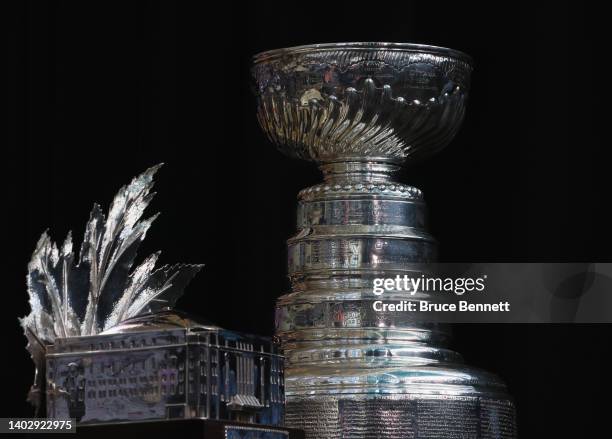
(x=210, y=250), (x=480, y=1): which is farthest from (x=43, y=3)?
(x=480, y=1)

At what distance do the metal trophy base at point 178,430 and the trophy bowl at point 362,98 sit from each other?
33.3 inches

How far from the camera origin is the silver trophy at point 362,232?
403 cm

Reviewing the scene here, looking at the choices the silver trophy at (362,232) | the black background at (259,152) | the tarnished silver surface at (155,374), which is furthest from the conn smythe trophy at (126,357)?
the black background at (259,152)

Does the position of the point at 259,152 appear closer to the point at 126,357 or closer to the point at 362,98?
the point at 362,98

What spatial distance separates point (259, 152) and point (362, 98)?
2.64 ft

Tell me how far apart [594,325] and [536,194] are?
31cm

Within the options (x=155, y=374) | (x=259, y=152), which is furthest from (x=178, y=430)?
(x=259, y=152)

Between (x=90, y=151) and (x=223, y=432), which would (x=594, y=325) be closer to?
(x=90, y=151)

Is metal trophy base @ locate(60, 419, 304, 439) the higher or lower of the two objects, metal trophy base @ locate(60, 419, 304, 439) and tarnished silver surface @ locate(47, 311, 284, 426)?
the lower

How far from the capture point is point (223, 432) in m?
3.45

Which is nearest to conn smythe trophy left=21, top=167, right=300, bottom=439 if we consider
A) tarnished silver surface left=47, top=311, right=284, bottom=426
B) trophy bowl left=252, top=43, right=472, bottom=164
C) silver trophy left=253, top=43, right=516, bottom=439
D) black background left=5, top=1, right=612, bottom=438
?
tarnished silver surface left=47, top=311, right=284, bottom=426

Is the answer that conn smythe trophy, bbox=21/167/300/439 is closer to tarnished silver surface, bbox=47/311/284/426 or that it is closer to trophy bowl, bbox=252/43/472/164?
tarnished silver surface, bbox=47/311/284/426

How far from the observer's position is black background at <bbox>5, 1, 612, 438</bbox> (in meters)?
4.75

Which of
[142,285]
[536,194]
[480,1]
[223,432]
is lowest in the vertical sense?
[223,432]
